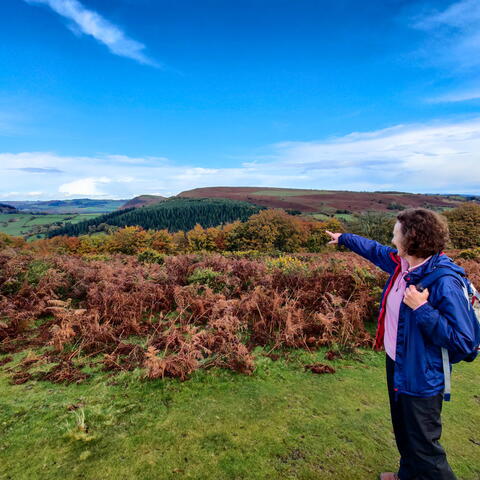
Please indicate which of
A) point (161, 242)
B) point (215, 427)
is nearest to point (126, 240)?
point (161, 242)

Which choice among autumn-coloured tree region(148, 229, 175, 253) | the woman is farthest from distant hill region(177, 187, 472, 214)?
the woman

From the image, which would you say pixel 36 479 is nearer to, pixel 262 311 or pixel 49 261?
pixel 262 311

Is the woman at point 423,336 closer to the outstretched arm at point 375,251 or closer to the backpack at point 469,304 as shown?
the backpack at point 469,304

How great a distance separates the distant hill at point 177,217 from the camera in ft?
367

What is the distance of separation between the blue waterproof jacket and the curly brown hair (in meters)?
0.10

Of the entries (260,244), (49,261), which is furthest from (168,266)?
(260,244)

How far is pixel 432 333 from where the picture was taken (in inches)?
83.0

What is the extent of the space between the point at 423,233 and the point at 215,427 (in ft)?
9.83

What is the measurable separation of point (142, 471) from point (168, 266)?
551 centimetres

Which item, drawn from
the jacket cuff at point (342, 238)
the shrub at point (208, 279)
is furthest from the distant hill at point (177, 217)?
the jacket cuff at point (342, 238)

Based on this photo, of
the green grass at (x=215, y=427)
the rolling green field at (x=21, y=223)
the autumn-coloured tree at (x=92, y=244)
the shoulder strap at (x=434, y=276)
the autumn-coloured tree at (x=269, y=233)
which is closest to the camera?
the shoulder strap at (x=434, y=276)

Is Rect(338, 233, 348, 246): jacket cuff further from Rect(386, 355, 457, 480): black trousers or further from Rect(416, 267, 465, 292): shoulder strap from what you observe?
Rect(386, 355, 457, 480): black trousers

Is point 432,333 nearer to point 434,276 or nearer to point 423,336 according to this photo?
point 423,336

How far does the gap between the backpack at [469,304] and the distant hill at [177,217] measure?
4198 inches
